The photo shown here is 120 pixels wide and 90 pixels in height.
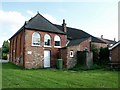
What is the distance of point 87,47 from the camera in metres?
34.0

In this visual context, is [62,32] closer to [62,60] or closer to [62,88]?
[62,60]

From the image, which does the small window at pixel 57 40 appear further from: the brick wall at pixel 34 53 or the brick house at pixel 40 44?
the brick wall at pixel 34 53

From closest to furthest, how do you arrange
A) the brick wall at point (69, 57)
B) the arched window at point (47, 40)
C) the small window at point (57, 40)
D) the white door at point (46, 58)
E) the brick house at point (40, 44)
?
the brick house at point (40, 44), the brick wall at point (69, 57), the white door at point (46, 58), the arched window at point (47, 40), the small window at point (57, 40)

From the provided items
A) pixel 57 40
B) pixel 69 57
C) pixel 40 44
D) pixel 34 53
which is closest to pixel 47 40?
pixel 40 44

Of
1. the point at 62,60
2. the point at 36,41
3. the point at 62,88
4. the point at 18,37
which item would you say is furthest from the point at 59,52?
the point at 62,88

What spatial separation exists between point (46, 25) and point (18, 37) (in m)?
5.37

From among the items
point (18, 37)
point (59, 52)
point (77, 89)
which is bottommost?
point (77, 89)

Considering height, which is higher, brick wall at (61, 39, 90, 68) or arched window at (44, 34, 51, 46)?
arched window at (44, 34, 51, 46)

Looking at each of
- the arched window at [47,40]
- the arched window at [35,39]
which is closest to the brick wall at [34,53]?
the arched window at [35,39]

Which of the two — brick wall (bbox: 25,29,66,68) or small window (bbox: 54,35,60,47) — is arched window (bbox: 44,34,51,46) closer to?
brick wall (bbox: 25,29,66,68)

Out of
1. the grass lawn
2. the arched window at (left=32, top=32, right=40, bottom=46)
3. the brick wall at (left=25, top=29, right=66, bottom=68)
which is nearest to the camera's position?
the grass lawn

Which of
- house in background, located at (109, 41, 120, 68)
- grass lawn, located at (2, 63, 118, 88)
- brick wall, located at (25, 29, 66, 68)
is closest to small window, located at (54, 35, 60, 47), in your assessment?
brick wall, located at (25, 29, 66, 68)

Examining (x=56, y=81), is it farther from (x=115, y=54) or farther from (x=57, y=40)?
(x=115, y=54)

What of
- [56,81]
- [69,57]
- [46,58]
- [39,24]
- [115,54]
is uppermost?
[39,24]
